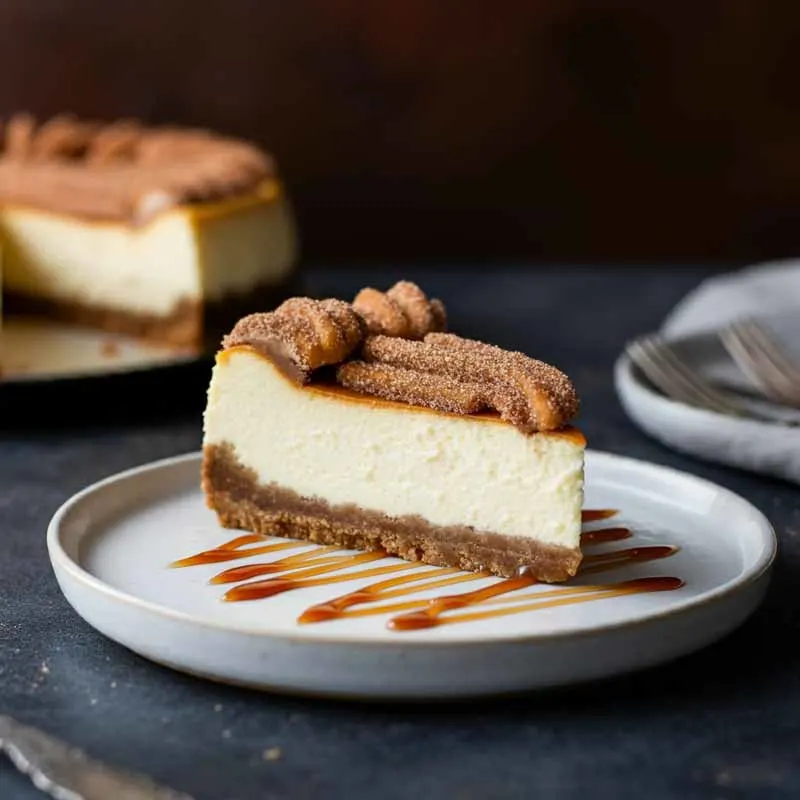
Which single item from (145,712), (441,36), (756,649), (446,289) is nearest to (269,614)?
(145,712)

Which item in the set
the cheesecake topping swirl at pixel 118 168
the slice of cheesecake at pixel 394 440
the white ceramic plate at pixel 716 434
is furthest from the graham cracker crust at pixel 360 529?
the cheesecake topping swirl at pixel 118 168

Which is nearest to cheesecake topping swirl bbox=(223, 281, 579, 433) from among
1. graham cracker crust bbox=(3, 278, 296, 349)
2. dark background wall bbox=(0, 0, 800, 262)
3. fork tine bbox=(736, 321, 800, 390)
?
fork tine bbox=(736, 321, 800, 390)

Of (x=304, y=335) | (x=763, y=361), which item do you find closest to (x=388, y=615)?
(x=304, y=335)

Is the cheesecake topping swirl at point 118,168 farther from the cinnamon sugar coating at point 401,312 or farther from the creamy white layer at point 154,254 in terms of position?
the cinnamon sugar coating at point 401,312

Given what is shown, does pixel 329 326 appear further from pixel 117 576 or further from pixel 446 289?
pixel 446 289

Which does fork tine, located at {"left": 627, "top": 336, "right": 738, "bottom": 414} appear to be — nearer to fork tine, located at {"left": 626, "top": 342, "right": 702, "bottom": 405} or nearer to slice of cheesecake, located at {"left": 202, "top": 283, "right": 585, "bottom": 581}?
fork tine, located at {"left": 626, "top": 342, "right": 702, "bottom": 405}

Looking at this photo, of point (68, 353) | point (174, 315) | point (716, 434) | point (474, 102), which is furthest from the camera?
point (474, 102)

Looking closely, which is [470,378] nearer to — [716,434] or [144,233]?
[716,434]
